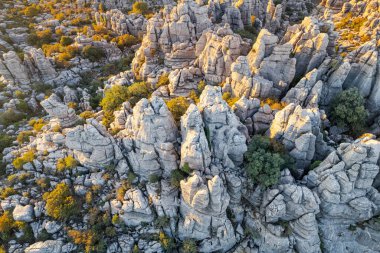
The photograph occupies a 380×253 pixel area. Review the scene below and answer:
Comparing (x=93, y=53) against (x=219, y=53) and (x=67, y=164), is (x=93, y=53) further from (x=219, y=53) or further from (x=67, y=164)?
(x=67, y=164)

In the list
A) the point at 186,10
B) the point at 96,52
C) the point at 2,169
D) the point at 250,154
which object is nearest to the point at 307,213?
the point at 250,154

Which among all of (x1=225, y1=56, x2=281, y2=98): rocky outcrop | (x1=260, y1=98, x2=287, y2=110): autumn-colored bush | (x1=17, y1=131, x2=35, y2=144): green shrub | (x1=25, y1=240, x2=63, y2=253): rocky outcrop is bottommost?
(x1=25, y1=240, x2=63, y2=253): rocky outcrop

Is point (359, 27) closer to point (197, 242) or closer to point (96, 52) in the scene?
point (197, 242)

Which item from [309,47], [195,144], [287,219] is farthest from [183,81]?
[287,219]

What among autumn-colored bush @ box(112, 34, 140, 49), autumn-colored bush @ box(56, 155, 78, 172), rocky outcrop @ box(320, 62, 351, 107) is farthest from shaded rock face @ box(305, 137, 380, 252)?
autumn-colored bush @ box(112, 34, 140, 49)

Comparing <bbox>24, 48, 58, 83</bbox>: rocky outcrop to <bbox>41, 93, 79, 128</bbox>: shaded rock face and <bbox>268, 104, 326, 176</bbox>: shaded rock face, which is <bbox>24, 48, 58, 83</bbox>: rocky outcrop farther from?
<bbox>268, 104, 326, 176</bbox>: shaded rock face

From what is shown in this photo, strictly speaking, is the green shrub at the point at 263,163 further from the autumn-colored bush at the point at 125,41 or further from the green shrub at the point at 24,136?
the autumn-colored bush at the point at 125,41

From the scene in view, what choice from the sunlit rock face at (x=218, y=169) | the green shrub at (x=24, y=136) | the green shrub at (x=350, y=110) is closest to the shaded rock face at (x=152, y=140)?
the sunlit rock face at (x=218, y=169)

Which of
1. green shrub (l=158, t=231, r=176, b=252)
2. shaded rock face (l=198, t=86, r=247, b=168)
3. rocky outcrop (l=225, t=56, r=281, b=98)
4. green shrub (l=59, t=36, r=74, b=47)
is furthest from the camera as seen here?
green shrub (l=59, t=36, r=74, b=47)
